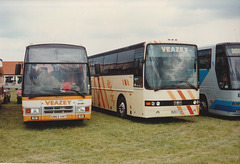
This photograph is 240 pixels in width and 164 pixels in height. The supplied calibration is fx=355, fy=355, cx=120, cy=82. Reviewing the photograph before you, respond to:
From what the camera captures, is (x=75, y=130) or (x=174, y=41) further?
(x=174, y=41)

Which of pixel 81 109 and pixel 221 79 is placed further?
pixel 221 79

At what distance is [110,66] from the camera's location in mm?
17891

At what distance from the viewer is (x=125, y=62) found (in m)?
15.8

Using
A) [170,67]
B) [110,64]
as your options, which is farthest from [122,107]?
[170,67]

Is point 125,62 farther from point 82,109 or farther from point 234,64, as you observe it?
point 234,64

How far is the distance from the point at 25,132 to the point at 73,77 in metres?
2.54

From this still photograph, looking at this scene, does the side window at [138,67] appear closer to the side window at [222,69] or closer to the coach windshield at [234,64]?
the side window at [222,69]

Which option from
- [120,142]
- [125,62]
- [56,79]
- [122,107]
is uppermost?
[125,62]

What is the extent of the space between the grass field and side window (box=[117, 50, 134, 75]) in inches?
92.3

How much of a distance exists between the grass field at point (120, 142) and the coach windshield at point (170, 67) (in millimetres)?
1602

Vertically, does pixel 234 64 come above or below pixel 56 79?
Answer: above

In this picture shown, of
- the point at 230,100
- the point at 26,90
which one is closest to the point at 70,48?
the point at 26,90

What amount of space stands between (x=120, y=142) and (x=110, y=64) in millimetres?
8248

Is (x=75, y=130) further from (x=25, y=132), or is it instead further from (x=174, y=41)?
(x=174, y=41)
